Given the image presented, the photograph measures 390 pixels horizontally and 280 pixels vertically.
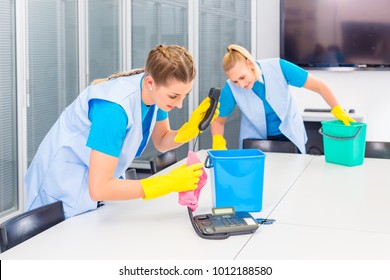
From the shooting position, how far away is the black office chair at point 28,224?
1.69 metres

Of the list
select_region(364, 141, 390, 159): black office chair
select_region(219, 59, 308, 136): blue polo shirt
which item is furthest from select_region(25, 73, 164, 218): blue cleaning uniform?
select_region(364, 141, 390, 159): black office chair

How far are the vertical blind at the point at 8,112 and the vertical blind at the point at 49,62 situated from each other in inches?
6.4

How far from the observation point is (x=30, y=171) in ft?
7.21

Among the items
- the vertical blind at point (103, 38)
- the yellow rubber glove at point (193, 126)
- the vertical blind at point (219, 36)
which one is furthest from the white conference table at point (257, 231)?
the vertical blind at point (103, 38)

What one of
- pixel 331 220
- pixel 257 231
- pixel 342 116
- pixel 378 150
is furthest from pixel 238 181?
pixel 378 150

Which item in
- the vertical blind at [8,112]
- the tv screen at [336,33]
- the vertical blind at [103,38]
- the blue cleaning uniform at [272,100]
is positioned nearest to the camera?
the blue cleaning uniform at [272,100]

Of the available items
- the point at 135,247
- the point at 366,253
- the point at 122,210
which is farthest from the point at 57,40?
the point at 366,253

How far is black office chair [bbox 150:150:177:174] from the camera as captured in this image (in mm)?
2891

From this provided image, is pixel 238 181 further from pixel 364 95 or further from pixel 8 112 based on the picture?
pixel 364 95

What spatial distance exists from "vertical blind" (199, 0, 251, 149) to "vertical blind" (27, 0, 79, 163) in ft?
4.10

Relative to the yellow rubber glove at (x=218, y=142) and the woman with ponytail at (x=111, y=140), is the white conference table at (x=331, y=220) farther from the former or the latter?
the yellow rubber glove at (x=218, y=142)

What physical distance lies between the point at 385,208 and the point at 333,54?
2853mm

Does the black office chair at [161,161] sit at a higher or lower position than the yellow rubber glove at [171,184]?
lower

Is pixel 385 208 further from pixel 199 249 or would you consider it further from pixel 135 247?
pixel 135 247
